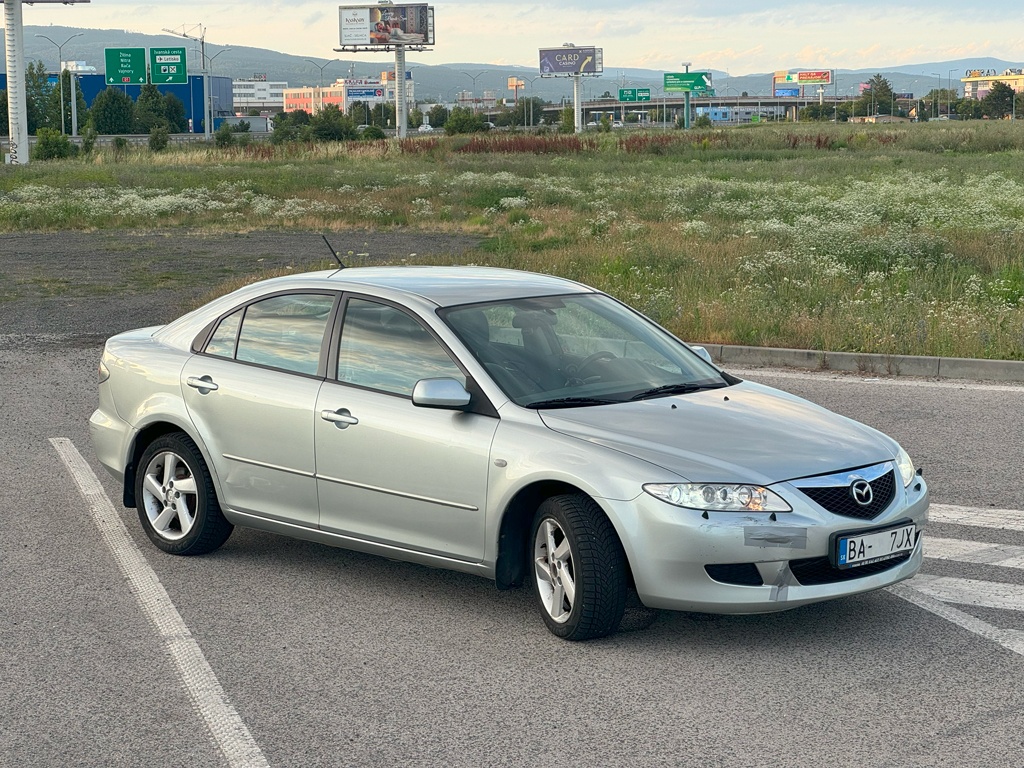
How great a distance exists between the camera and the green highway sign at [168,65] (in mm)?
115062

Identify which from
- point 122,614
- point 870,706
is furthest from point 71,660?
point 870,706

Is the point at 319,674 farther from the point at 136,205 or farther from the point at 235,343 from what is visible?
the point at 136,205

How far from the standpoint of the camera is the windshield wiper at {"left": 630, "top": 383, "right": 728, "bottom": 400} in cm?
576

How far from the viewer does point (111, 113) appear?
125375 mm

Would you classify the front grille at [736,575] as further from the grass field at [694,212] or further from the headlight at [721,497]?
the grass field at [694,212]

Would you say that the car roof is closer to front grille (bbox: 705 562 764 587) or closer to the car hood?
the car hood

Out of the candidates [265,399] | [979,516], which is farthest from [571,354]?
[979,516]

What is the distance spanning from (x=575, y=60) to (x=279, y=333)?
16829 centimetres

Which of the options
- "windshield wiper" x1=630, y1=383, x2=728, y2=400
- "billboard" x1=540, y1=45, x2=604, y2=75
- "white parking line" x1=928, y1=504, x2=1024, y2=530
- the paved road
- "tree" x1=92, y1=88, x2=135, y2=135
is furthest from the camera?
"billboard" x1=540, y1=45, x2=604, y2=75

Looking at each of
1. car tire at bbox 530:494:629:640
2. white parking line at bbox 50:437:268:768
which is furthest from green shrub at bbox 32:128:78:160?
car tire at bbox 530:494:629:640

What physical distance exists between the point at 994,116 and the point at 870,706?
204879 millimetres

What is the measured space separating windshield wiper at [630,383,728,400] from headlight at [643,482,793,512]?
0.87 metres

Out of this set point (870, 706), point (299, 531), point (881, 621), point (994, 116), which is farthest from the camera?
point (994, 116)

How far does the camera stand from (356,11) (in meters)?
120
